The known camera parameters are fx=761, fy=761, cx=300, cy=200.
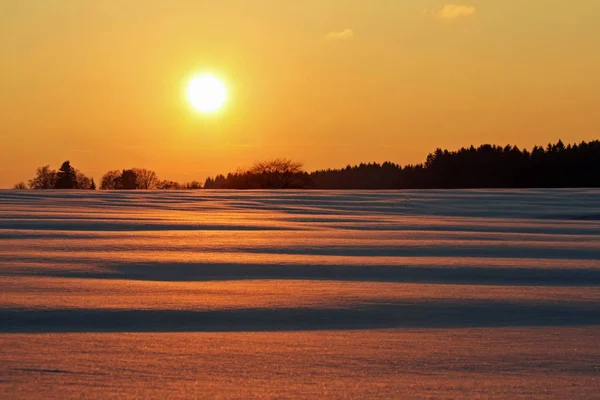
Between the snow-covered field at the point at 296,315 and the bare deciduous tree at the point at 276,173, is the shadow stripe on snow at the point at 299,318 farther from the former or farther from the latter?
the bare deciduous tree at the point at 276,173

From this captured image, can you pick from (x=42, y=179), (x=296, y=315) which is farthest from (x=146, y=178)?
(x=296, y=315)

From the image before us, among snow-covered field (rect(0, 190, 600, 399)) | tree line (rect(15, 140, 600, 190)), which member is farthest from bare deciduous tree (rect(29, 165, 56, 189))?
snow-covered field (rect(0, 190, 600, 399))

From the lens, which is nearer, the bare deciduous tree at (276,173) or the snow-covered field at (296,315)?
the snow-covered field at (296,315)

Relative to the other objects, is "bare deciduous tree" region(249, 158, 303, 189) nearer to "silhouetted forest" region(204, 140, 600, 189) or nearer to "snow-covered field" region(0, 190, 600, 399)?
"silhouetted forest" region(204, 140, 600, 189)

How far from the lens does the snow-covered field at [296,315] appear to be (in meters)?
2.21

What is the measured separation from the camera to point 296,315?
313cm

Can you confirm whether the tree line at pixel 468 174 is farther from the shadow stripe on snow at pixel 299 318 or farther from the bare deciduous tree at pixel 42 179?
the shadow stripe on snow at pixel 299 318

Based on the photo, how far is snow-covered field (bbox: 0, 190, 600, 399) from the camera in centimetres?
221

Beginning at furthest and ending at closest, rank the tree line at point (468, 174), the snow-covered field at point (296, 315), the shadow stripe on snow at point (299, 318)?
1. the tree line at point (468, 174)
2. the shadow stripe on snow at point (299, 318)
3. the snow-covered field at point (296, 315)

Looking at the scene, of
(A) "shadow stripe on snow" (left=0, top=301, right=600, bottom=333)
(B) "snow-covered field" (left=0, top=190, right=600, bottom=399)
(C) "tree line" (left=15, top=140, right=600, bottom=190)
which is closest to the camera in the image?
(B) "snow-covered field" (left=0, top=190, right=600, bottom=399)

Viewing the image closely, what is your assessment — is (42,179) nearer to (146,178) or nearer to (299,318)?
(146,178)

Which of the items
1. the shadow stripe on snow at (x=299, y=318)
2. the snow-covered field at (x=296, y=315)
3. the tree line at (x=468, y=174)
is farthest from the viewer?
the tree line at (x=468, y=174)

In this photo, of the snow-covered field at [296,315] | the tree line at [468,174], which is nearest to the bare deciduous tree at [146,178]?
the tree line at [468,174]

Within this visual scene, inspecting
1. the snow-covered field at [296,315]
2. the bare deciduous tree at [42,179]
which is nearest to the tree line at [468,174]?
the bare deciduous tree at [42,179]
